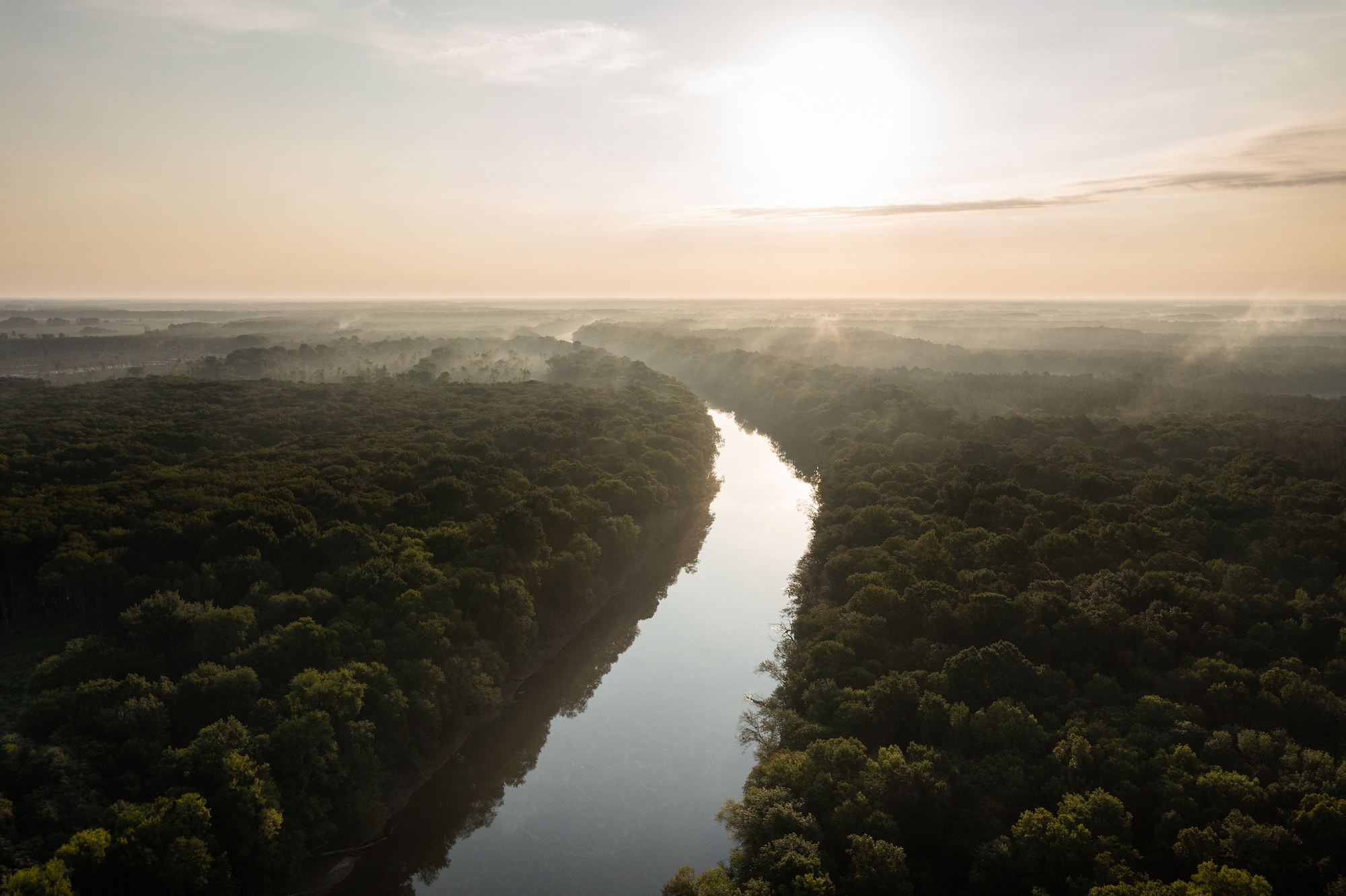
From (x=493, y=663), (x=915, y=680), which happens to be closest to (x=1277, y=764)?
(x=915, y=680)

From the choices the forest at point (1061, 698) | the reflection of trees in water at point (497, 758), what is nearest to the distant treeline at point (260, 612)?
the reflection of trees in water at point (497, 758)

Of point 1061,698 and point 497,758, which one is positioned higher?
point 1061,698

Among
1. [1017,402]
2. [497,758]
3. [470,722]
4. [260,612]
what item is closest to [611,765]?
[497,758]

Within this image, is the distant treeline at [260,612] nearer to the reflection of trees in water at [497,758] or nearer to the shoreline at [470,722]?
the shoreline at [470,722]

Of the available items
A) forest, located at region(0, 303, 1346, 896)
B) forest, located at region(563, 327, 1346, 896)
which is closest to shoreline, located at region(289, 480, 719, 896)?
forest, located at region(0, 303, 1346, 896)

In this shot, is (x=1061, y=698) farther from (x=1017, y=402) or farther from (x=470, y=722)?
(x=1017, y=402)

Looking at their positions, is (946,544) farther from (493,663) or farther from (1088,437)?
(1088,437)

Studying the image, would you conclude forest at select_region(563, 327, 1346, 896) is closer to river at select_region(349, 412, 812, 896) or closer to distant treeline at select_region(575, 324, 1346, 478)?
river at select_region(349, 412, 812, 896)

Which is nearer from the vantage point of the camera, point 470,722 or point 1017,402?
point 470,722
